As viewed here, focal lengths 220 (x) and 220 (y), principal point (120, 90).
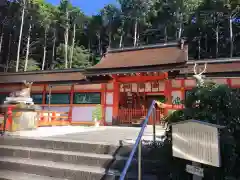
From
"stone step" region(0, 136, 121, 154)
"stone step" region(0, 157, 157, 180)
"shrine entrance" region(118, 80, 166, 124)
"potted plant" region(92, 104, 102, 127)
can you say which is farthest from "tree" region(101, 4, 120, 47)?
"stone step" region(0, 157, 157, 180)

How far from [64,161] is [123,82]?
344 inches

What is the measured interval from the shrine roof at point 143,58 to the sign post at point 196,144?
25.7 ft

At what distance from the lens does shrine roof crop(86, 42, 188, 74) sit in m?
10.7

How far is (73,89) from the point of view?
13.3 meters

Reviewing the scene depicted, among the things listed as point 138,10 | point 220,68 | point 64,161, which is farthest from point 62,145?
point 138,10

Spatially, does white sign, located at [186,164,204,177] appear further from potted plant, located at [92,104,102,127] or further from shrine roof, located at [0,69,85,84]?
shrine roof, located at [0,69,85,84]

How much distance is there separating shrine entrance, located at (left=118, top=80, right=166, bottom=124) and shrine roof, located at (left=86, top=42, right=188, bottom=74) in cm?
158

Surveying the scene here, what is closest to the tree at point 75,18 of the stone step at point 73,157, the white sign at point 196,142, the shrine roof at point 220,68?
the shrine roof at point 220,68

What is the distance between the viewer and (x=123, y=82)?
1262cm

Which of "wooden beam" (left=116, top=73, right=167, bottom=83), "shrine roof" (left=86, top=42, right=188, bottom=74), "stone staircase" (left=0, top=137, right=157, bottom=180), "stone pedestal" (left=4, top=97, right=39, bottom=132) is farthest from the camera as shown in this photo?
"wooden beam" (left=116, top=73, right=167, bottom=83)

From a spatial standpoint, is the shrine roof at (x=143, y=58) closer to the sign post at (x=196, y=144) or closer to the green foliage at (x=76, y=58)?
the sign post at (x=196, y=144)

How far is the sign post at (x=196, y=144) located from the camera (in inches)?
94.1

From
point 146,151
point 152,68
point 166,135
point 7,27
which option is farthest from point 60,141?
point 7,27

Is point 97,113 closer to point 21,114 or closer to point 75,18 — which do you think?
point 21,114
